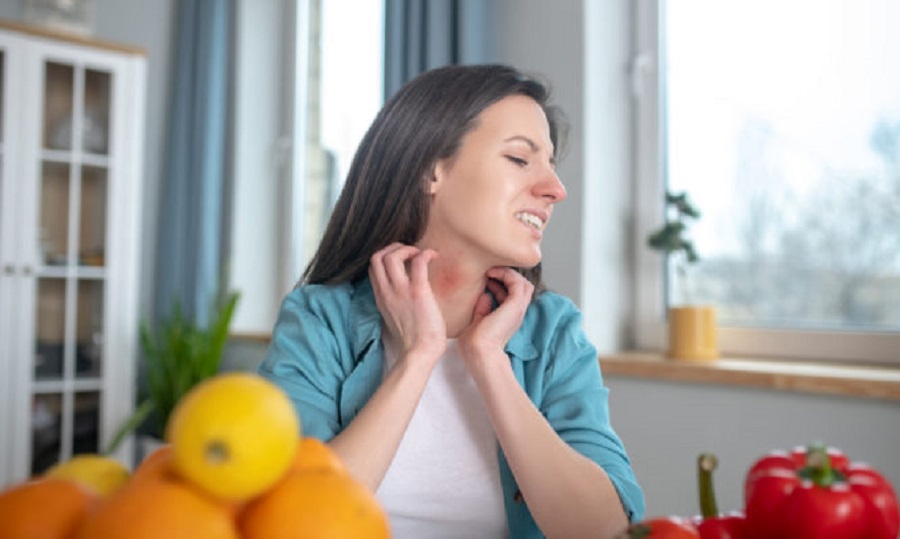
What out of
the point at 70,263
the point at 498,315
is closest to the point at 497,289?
the point at 498,315

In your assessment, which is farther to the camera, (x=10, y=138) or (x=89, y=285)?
(x=89, y=285)

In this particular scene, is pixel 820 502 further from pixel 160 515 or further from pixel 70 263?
pixel 70 263

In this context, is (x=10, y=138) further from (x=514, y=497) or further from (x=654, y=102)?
(x=514, y=497)

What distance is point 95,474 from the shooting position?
0.53m

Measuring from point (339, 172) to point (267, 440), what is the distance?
3390 mm

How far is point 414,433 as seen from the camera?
4.02 feet

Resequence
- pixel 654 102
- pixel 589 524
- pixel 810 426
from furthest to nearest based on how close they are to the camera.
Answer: pixel 654 102, pixel 810 426, pixel 589 524

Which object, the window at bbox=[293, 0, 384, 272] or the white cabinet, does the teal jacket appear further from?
the white cabinet

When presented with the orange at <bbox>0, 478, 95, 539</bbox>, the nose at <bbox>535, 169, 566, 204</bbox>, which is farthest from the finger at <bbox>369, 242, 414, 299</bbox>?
the orange at <bbox>0, 478, 95, 539</bbox>

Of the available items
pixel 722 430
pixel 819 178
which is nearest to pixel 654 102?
pixel 819 178

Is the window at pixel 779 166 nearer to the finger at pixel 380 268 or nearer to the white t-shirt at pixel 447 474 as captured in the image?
the white t-shirt at pixel 447 474

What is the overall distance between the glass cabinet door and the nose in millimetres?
2814

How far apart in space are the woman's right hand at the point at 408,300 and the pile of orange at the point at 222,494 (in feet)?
2.08

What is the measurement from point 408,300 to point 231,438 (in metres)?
0.75
